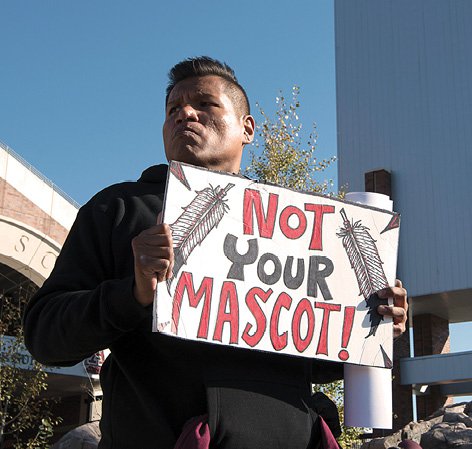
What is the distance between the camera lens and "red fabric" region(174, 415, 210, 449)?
6.34ft

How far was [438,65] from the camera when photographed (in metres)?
32.3

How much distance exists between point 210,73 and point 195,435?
117 cm

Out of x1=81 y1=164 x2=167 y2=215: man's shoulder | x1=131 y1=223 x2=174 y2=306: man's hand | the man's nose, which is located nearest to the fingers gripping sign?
x1=131 y1=223 x2=174 y2=306: man's hand

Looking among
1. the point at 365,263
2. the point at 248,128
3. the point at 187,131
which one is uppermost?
the point at 248,128

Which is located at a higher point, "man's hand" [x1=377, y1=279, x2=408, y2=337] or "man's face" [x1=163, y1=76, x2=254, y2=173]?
"man's face" [x1=163, y1=76, x2=254, y2=173]

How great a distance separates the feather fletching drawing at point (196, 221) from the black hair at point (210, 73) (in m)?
0.44

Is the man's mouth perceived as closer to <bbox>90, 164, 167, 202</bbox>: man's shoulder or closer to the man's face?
the man's face

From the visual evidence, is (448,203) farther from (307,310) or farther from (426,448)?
(307,310)

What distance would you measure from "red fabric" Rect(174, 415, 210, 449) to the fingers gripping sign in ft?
1.08

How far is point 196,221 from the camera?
2168mm

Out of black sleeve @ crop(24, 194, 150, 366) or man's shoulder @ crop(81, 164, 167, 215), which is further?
man's shoulder @ crop(81, 164, 167, 215)

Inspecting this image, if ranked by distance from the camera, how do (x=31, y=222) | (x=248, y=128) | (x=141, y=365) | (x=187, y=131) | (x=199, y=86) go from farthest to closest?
1. (x=31, y=222)
2. (x=248, y=128)
3. (x=199, y=86)
4. (x=187, y=131)
5. (x=141, y=365)

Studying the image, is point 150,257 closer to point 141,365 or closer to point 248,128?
point 141,365

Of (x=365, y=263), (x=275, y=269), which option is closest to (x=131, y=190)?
(x=275, y=269)
